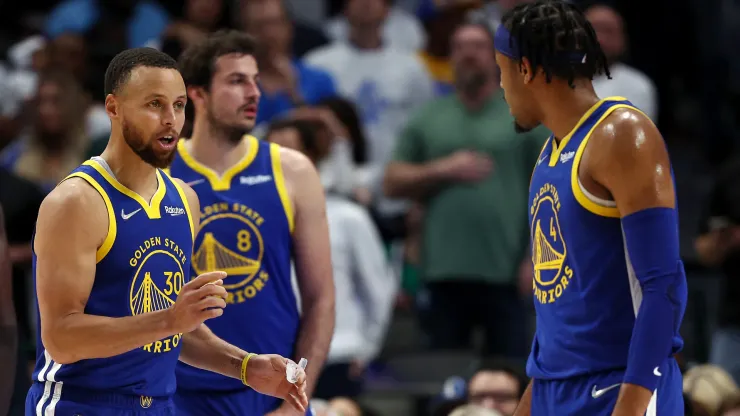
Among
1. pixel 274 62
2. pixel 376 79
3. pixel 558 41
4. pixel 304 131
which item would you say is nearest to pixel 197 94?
pixel 558 41

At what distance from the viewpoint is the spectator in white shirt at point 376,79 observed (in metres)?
9.88

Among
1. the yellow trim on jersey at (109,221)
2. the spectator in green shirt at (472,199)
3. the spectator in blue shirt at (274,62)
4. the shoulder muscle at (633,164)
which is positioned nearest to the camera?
the shoulder muscle at (633,164)

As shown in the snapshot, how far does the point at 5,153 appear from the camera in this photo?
9445mm

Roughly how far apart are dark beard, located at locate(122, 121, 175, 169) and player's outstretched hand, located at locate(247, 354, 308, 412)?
0.84 m

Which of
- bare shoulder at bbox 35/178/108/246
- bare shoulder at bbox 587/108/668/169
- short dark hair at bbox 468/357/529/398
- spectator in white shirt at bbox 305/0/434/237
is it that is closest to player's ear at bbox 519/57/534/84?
bare shoulder at bbox 587/108/668/169

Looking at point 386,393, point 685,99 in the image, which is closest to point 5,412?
point 386,393

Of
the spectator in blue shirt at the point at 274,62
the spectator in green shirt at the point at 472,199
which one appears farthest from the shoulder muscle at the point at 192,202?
the spectator in blue shirt at the point at 274,62

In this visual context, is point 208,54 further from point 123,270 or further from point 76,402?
point 76,402

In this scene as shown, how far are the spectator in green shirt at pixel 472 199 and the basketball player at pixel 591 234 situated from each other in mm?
3737

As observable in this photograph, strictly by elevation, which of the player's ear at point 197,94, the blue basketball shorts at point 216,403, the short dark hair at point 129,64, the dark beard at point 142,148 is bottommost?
the blue basketball shorts at point 216,403

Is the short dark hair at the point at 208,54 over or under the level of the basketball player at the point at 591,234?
over

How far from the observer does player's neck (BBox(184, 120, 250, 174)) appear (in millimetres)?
5258

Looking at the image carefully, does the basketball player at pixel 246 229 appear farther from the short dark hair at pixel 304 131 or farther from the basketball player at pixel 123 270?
the short dark hair at pixel 304 131

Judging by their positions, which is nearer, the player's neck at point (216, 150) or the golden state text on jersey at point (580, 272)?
the golden state text on jersey at point (580, 272)
